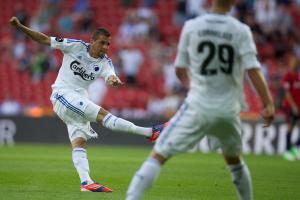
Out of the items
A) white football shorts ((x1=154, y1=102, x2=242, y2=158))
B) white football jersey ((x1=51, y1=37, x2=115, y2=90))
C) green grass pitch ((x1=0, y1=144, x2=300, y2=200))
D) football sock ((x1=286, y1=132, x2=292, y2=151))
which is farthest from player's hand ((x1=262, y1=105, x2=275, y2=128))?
football sock ((x1=286, y1=132, x2=292, y2=151))

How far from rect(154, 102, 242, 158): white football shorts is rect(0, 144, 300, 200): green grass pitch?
222cm

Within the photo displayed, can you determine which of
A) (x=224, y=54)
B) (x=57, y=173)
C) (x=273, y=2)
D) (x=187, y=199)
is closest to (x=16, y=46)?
(x=273, y=2)

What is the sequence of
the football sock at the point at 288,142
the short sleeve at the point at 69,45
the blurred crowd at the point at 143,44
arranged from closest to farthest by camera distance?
the short sleeve at the point at 69,45 < the football sock at the point at 288,142 < the blurred crowd at the point at 143,44

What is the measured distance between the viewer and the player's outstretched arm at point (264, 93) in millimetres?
7250

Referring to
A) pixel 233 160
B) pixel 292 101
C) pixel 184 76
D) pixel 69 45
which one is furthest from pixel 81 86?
pixel 292 101

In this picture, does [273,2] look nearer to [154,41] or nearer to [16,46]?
[154,41]

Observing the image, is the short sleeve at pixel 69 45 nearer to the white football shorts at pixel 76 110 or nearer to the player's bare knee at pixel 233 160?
the white football shorts at pixel 76 110

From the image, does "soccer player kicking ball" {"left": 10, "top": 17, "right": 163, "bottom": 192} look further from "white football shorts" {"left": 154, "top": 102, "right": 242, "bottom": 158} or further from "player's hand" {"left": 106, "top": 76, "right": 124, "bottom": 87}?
"white football shorts" {"left": 154, "top": 102, "right": 242, "bottom": 158}

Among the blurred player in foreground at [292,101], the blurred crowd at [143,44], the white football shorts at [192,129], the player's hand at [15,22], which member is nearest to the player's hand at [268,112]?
the white football shorts at [192,129]

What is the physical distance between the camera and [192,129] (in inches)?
292

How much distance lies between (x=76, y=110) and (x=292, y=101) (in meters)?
10.4

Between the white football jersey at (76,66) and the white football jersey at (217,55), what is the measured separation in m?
3.94

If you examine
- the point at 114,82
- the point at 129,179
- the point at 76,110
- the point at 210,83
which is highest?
the point at 210,83

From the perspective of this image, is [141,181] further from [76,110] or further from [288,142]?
[288,142]
